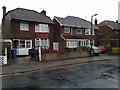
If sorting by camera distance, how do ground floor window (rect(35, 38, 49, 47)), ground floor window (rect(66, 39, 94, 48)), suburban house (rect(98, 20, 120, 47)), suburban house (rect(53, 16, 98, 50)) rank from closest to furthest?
ground floor window (rect(35, 38, 49, 47)), suburban house (rect(53, 16, 98, 50)), ground floor window (rect(66, 39, 94, 48)), suburban house (rect(98, 20, 120, 47))

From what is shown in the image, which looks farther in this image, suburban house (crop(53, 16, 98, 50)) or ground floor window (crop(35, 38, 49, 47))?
suburban house (crop(53, 16, 98, 50))

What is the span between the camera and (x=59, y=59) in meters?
22.7

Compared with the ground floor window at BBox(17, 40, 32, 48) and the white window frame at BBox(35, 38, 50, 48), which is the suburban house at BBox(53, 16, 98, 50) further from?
the ground floor window at BBox(17, 40, 32, 48)

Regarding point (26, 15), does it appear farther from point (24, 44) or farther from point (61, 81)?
point (61, 81)

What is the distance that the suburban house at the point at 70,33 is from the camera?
3472 centimetres

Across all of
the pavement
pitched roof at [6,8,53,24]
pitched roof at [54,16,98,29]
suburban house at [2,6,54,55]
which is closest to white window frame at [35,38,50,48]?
suburban house at [2,6,54,55]

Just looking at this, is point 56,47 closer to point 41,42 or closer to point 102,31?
point 41,42

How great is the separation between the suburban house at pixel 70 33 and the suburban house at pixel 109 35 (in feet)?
23.7

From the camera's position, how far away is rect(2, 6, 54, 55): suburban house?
2719cm

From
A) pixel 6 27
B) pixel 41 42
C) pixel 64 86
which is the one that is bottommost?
pixel 64 86

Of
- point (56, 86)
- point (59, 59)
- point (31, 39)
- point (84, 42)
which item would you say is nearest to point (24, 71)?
point (56, 86)

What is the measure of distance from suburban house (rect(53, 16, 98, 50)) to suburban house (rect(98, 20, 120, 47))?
7.24 meters

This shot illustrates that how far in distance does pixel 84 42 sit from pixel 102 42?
9108 millimetres

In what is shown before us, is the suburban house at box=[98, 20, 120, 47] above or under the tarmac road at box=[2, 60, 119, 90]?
above
